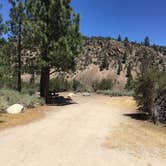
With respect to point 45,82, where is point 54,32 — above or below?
above

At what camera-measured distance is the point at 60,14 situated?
A: 2280cm

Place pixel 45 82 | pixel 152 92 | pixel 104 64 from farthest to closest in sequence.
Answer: pixel 104 64, pixel 45 82, pixel 152 92

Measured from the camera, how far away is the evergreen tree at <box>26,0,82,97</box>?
72.4 feet

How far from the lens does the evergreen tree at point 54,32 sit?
22.1 meters

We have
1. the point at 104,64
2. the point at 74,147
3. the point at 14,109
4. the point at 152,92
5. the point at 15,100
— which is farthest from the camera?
the point at 104,64

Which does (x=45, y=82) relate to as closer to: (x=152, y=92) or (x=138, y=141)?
(x=152, y=92)

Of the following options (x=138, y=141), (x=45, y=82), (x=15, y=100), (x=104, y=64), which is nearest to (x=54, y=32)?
(x=45, y=82)

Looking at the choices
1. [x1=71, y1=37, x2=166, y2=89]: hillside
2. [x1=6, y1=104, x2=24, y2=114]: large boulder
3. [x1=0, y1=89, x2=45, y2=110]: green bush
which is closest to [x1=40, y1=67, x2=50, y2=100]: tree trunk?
[x1=0, y1=89, x2=45, y2=110]: green bush

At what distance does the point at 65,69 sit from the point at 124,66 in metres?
57.1

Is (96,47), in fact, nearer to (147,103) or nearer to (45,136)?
(147,103)

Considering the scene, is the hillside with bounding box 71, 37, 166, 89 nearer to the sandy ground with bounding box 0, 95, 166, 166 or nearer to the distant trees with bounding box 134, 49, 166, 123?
the distant trees with bounding box 134, 49, 166, 123

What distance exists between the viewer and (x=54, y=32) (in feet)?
76.5

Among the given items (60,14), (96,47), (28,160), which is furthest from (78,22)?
(96,47)

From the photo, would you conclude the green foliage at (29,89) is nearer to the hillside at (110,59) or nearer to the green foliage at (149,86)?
the green foliage at (149,86)
